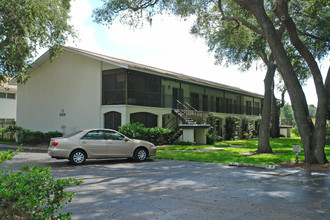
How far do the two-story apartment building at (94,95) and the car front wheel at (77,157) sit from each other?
30.2 feet

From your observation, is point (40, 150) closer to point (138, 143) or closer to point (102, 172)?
point (138, 143)

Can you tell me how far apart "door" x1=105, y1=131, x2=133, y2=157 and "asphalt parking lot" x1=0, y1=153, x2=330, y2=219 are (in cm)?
227

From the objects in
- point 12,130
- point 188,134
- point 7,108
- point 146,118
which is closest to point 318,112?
point 188,134

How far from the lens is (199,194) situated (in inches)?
275

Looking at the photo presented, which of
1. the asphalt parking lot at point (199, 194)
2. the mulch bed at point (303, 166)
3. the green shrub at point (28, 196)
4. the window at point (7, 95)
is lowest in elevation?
the asphalt parking lot at point (199, 194)

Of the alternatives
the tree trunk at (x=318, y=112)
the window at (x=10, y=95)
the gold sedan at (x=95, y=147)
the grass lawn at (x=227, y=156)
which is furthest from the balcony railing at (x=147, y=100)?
the window at (x=10, y=95)

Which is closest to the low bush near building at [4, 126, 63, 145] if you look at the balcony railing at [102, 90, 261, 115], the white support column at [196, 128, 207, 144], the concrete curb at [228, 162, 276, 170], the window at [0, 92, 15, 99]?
the balcony railing at [102, 90, 261, 115]

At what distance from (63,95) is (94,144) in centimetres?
1454

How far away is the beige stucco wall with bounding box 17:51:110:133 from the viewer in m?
23.7

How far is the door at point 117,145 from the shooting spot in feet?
42.2

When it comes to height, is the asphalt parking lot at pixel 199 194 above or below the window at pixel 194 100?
below

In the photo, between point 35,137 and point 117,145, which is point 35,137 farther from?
point 117,145

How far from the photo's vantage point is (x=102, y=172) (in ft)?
33.8

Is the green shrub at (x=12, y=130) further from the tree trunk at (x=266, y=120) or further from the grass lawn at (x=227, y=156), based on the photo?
the tree trunk at (x=266, y=120)
